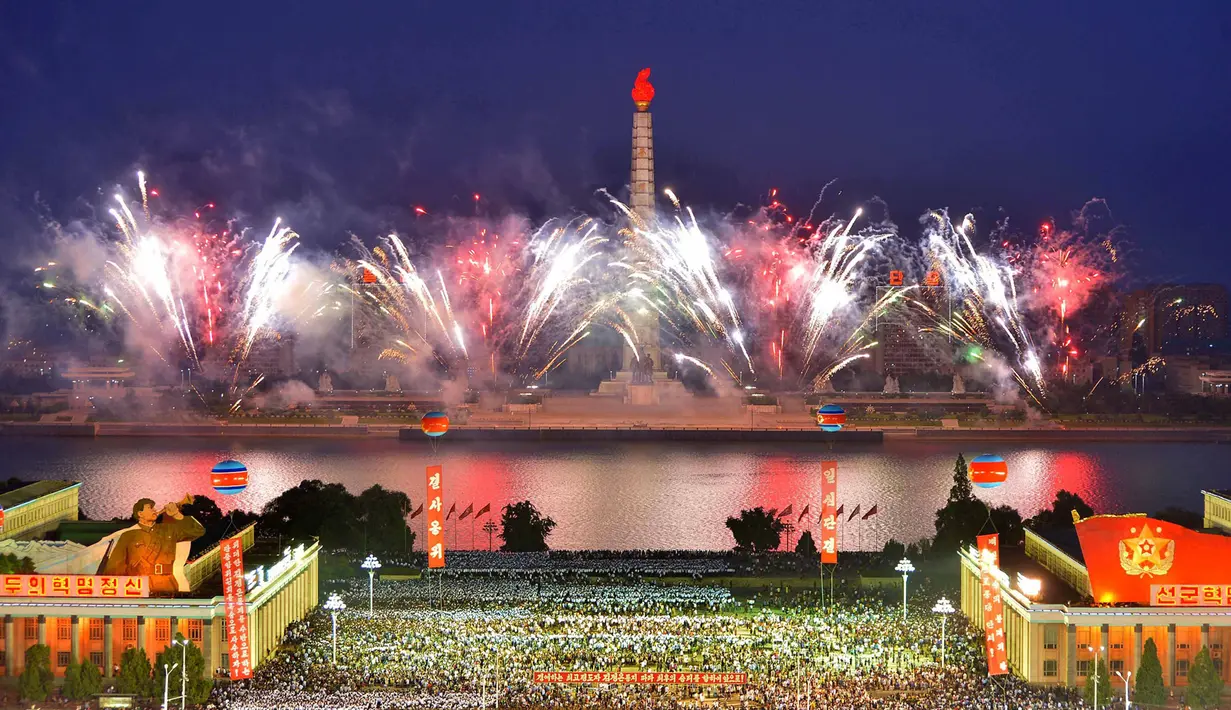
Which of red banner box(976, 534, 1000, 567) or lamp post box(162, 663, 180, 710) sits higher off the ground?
red banner box(976, 534, 1000, 567)

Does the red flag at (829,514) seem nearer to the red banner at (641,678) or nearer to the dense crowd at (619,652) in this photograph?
the dense crowd at (619,652)

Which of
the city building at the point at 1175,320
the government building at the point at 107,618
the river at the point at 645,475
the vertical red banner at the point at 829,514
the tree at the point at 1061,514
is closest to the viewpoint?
the government building at the point at 107,618

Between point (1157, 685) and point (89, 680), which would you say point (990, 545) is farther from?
point (89, 680)

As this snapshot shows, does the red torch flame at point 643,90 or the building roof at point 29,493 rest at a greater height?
the red torch flame at point 643,90

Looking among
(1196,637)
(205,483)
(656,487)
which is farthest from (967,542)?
(205,483)

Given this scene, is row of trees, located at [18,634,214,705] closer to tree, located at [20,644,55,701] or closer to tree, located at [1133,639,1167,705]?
tree, located at [20,644,55,701]

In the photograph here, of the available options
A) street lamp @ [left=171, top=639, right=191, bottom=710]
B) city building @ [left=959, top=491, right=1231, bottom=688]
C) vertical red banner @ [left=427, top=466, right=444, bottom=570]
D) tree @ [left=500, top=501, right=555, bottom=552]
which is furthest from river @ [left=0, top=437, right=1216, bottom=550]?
street lamp @ [left=171, top=639, right=191, bottom=710]

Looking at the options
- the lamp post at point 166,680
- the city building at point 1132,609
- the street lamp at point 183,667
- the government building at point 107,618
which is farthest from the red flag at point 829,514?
the lamp post at point 166,680

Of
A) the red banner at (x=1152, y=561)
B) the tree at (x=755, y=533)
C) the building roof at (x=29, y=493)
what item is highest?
the building roof at (x=29, y=493)
